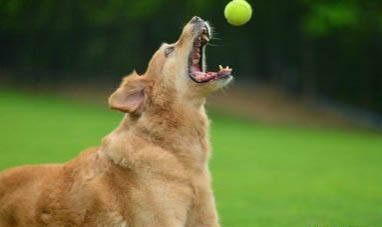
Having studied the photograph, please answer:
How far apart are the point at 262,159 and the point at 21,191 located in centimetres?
1377

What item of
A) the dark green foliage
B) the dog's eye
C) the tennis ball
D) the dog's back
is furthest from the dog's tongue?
the dark green foliage

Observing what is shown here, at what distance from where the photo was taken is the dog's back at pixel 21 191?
704 centimetres

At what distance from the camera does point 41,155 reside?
1809 cm

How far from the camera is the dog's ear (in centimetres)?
703

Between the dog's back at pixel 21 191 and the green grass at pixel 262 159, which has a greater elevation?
the dog's back at pixel 21 191

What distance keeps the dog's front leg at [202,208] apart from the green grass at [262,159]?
3096 mm

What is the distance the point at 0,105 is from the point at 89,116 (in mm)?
3578

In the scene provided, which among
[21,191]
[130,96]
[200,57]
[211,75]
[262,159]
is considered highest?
[200,57]

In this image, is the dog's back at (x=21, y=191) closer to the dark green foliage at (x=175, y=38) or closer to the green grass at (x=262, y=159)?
the green grass at (x=262, y=159)

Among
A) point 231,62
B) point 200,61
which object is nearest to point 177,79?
point 200,61

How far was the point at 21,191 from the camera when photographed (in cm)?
719

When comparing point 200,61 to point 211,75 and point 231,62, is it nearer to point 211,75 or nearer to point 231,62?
point 211,75

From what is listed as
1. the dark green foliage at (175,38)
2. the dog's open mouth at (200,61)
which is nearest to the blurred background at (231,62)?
the dark green foliage at (175,38)

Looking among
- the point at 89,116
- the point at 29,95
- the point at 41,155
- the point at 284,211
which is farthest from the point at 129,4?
the point at 284,211
